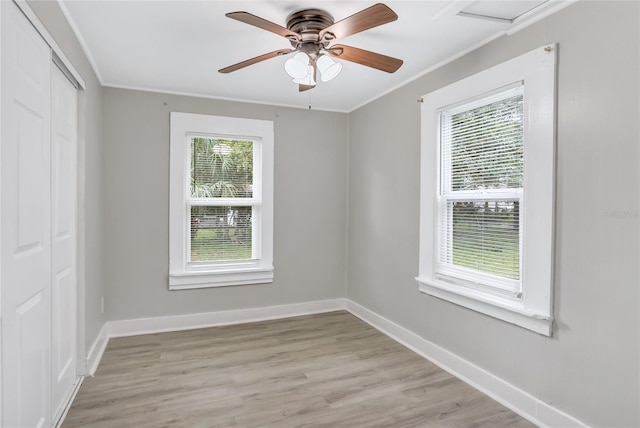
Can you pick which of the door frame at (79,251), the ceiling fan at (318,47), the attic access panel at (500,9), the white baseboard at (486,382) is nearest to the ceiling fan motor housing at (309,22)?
the ceiling fan at (318,47)

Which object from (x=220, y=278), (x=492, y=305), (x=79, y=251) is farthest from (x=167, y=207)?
(x=492, y=305)

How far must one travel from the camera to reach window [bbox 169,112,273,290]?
12.2 ft

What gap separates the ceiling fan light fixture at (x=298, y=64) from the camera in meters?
2.10

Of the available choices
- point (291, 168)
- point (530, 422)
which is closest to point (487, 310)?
point (530, 422)

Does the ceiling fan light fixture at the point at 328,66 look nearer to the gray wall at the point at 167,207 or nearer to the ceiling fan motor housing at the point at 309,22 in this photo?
the ceiling fan motor housing at the point at 309,22

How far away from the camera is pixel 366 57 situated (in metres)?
2.23

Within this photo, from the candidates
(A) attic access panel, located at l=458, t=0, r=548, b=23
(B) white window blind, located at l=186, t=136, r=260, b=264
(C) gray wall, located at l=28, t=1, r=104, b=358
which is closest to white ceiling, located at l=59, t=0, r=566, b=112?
(A) attic access panel, located at l=458, t=0, r=548, b=23

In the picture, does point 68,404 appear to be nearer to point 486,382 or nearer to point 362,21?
point 486,382

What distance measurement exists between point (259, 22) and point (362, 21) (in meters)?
0.51

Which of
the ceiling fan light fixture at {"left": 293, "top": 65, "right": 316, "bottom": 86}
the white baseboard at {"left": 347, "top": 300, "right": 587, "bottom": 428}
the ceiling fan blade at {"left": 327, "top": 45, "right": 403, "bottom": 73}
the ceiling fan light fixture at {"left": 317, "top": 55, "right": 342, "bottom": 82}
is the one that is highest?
the ceiling fan blade at {"left": 327, "top": 45, "right": 403, "bottom": 73}

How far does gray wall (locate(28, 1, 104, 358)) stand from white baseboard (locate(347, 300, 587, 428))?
2575 mm

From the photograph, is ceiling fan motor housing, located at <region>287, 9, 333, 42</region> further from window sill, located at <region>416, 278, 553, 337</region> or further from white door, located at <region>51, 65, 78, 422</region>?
window sill, located at <region>416, 278, 553, 337</region>

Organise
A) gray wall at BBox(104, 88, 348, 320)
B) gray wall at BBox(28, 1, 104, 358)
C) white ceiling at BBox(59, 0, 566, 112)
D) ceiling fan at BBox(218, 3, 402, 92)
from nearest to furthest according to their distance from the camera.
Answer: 1. ceiling fan at BBox(218, 3, 402, 92)
2. white ceiling at BBox(59, 0, 566, 112)
3. gray wall at BBox(28, 1, 104, 358)
4. gray wall at BBox(104, 88, 348, 320)

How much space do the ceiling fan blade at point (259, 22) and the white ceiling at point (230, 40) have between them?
17cm
